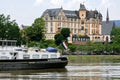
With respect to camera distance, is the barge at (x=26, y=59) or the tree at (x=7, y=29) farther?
the tree at (x=7, y=29)

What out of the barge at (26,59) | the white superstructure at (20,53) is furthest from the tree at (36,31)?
the barge at (26,59)

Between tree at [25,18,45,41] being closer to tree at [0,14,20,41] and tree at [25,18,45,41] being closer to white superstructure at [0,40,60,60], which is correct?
tree at [0,14,20,41]

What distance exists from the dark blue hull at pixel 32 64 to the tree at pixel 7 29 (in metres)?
84.2

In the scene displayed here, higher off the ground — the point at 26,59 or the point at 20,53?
the point at 20,53

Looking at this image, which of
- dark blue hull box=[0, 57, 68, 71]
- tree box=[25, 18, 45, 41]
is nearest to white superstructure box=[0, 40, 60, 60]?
dark blue hull box=[0, 57, 68, 71]

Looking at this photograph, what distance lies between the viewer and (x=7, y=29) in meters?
173

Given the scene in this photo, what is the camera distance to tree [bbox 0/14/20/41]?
170250 millimetres

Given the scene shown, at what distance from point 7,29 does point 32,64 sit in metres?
91.4

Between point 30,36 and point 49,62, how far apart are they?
110m

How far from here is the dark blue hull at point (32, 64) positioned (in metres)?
80.2

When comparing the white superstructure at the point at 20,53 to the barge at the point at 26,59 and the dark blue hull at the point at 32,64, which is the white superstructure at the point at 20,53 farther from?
the dark blue hull at the point at 32,64

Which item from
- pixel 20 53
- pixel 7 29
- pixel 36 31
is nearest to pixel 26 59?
pixel 20 53

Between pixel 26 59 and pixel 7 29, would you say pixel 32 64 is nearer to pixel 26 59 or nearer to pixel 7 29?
pixel 26 59

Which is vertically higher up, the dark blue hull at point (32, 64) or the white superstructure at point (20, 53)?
the white superstructure at point (20, 53)
